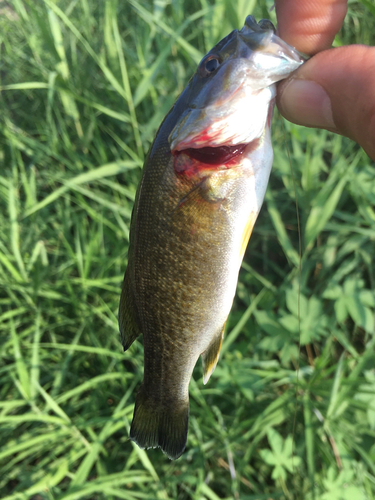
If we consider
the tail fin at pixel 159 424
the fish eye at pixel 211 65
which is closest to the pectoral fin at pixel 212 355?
the tail fin at pixel 159 424

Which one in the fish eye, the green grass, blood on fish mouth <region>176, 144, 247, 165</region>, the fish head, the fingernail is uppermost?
the fish eye

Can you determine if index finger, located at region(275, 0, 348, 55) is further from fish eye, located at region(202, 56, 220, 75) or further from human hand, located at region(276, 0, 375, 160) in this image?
fish eye, located at region(202, 56, 220, 75)

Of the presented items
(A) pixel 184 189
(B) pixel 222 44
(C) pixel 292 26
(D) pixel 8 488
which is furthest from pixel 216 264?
(D) pixel 8 488

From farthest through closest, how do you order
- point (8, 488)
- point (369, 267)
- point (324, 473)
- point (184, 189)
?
point (369, 267) < point (8, 488) < point (324, 473) < point (184, 189)

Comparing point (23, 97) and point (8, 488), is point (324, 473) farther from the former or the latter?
point (23, 97)

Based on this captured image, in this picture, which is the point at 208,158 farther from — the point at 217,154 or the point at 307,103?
the point at 307,103

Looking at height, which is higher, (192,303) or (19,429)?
(192,303)

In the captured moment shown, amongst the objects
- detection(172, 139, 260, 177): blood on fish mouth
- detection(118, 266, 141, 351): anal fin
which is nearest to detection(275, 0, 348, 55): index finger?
detection(172, 139, 260, 177): blood on fish mouth
